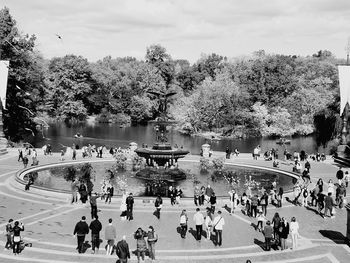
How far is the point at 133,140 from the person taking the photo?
266ft

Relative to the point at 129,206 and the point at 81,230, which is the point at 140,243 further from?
the point at 129,206

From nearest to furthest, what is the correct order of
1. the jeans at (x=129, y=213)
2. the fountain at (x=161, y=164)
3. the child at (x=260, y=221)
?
the child at (x=260, y=221), the jeans at (x=129, y=213), the fountain at (x=161, y=164)

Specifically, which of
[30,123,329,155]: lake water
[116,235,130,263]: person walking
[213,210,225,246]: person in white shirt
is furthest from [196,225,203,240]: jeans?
[30,123,329,155]: lake water

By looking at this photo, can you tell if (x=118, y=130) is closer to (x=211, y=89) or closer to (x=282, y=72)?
(x=211, y=89)

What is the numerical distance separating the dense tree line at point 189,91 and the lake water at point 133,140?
449cm

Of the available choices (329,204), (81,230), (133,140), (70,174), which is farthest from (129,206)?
(133,140)

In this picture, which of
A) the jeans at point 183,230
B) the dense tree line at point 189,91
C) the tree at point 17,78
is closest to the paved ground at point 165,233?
the jeans at point 183,230

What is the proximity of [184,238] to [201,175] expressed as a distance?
18.7 metres

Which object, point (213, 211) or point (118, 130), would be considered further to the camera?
point (118, 130)

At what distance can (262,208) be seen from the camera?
26.0 meters

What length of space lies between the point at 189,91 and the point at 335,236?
10216cm

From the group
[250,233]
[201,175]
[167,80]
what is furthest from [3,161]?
[167,80]

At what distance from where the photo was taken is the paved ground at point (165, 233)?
19.0m

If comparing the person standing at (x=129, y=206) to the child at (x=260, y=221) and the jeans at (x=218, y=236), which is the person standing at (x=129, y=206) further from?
the child at (x=260, y=221)
